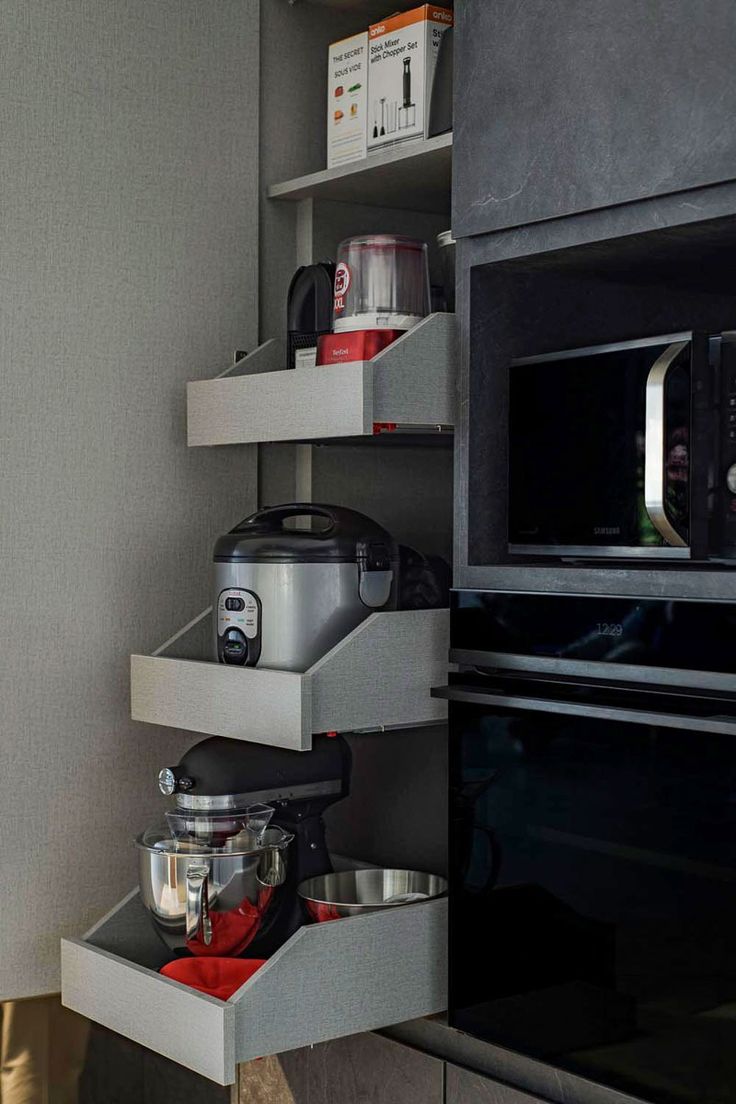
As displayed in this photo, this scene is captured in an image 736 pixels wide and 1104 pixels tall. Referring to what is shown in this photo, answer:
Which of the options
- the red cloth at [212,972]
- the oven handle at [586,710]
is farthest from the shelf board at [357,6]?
the red cloth at [212,972]

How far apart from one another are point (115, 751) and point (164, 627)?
7.7 inches

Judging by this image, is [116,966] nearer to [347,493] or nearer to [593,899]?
[593,899]

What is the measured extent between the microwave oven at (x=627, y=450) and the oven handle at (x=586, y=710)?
18cm

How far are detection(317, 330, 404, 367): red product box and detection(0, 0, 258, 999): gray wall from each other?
0.35 metres

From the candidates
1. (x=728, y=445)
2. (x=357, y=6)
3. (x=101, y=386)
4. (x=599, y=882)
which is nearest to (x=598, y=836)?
(x=599, y=882)

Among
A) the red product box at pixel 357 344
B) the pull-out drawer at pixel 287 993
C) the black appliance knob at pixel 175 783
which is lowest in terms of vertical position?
the pull-out drawer at pixel 287 993

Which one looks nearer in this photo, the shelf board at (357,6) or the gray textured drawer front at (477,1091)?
the gray textured drawer front at (477,1091)

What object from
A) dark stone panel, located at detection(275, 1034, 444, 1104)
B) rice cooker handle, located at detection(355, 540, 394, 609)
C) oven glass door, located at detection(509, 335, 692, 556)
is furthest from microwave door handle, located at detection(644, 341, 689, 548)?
dark stone panel, located at detection(275, 1034, 444, 1104)

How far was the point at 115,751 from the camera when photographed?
79.9 inches

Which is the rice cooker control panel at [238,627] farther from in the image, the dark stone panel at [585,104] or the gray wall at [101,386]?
the dark stone panel at [585,104]

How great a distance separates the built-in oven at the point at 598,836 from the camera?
1.46 metres

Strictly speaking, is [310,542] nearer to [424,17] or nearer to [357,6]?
[424,17]

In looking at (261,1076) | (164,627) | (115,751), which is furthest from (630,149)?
(261,1076)

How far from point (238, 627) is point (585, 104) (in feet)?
2.58
